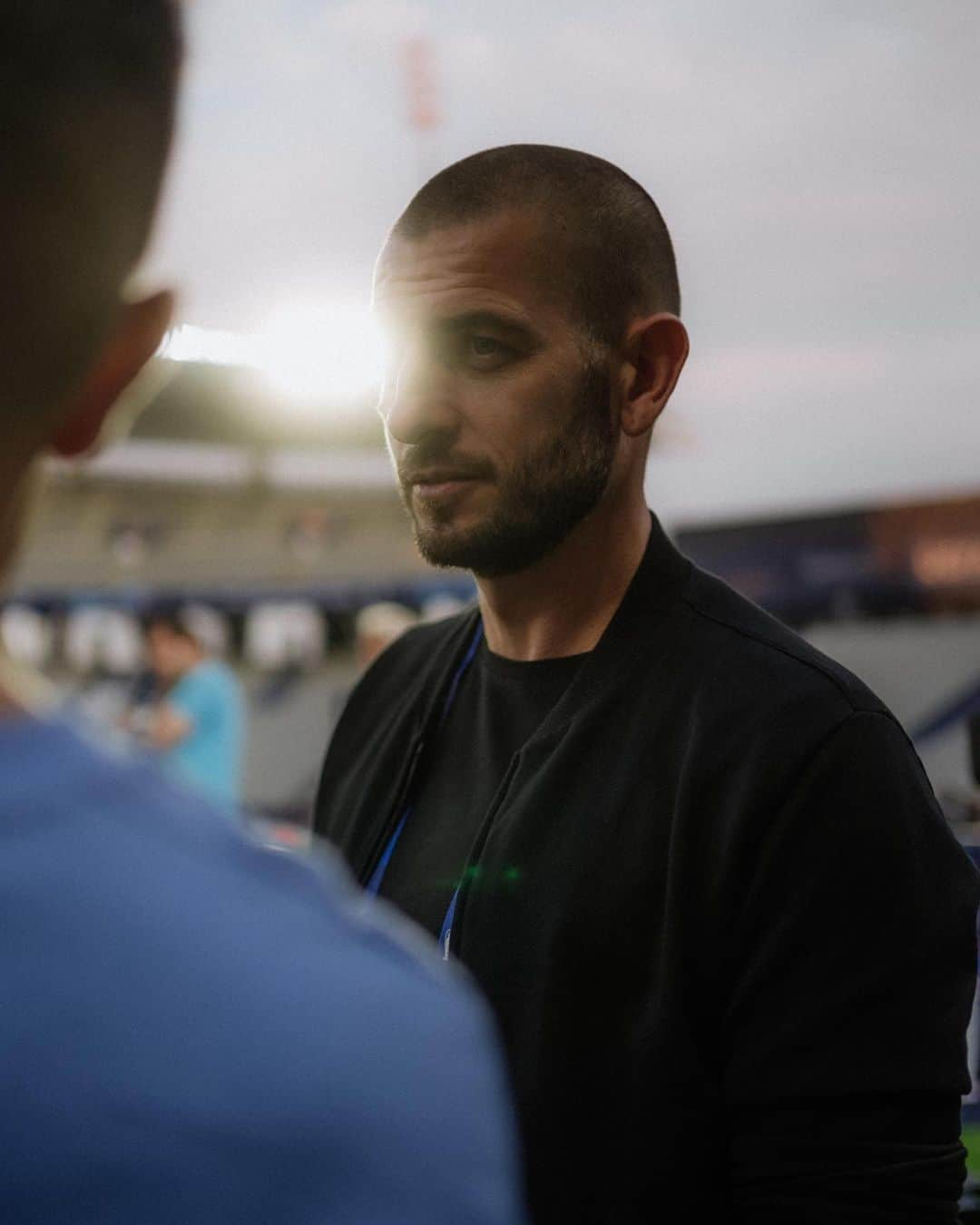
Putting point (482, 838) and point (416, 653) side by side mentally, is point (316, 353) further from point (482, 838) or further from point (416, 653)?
point (482, 838)

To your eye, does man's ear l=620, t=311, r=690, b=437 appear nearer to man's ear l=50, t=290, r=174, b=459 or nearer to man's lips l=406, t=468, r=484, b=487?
man's lips l=406, t=468, r=484, b=487

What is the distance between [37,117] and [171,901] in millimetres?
272

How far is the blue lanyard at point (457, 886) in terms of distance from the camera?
1.15 meters

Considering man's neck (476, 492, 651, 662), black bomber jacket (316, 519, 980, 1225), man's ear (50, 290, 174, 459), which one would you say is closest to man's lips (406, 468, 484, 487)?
man's neck (476, 492, 651, 662)

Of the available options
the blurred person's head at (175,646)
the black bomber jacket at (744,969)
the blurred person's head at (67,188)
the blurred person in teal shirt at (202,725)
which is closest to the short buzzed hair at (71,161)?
the blurred person's head at (67,188)

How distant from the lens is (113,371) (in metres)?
0.46

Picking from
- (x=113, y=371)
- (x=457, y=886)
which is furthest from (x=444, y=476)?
(x=113, y=371)

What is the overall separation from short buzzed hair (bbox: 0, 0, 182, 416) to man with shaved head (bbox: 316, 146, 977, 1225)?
0.76 meters

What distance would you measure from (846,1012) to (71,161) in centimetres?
89

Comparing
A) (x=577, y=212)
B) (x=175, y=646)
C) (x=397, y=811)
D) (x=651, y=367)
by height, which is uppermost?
(x=577, y=212)

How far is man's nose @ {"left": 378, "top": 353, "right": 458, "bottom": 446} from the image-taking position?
1279 mm

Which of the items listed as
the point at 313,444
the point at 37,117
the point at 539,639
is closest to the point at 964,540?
the point at 313,444

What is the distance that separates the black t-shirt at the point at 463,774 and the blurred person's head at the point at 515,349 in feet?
0.45

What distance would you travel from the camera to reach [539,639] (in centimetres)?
132
